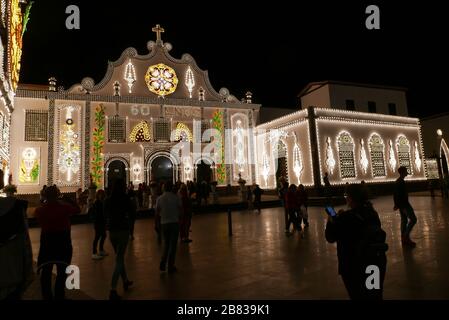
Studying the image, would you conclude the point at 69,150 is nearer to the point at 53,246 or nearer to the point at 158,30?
the point at 158,30

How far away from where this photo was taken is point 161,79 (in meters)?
23.0

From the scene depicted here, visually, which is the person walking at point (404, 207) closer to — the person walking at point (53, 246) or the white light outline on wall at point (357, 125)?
the person walking at point (53, 246)

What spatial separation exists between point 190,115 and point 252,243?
1657 centimetres


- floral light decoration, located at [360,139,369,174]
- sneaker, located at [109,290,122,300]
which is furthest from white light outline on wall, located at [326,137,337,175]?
sneaker, located at [109,290,122,300]

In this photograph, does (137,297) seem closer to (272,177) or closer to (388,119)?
(272,177)

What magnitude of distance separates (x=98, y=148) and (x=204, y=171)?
7.93 meters

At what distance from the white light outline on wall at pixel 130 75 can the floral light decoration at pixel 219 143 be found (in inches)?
263

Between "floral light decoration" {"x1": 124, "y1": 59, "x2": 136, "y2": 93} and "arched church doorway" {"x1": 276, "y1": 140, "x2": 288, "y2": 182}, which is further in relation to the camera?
"arched church doorway" {"x1": 276, "y1": 140, "x2": 288, "y2": 182}

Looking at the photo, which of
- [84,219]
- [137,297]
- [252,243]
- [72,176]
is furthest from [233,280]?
[72,176]

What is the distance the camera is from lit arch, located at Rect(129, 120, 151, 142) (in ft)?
70.1

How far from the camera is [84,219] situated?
598 inches

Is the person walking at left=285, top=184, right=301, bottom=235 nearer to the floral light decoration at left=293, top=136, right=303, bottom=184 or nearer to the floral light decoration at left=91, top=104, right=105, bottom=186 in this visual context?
the floral light decoration at left=293, top=136, right=303, bottom=184

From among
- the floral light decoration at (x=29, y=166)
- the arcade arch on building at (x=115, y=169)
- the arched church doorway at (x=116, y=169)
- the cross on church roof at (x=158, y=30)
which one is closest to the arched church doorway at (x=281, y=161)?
the arcade arch on building at (x=115, y=169)

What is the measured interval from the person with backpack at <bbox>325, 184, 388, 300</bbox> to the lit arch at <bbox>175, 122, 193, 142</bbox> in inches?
795
